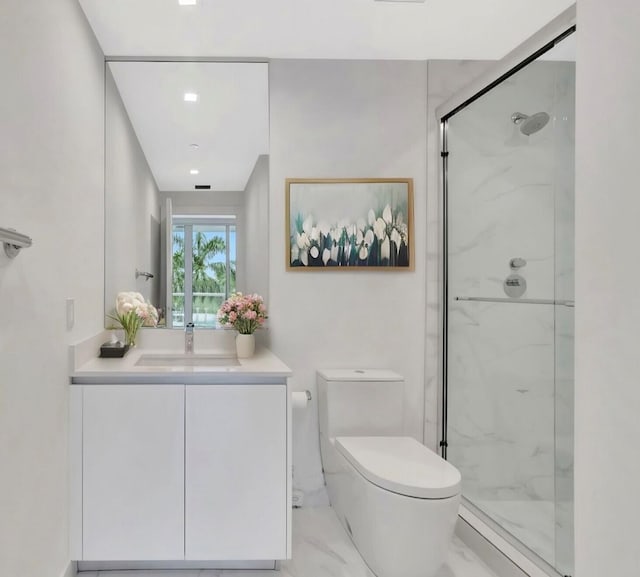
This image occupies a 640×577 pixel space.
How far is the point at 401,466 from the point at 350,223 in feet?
4.05

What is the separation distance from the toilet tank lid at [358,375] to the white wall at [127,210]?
0.96 m

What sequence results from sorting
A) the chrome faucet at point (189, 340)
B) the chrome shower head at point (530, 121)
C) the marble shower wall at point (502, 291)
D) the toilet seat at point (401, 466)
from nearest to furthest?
the toilet seat at point (401, 466) → the marble shower wall at point (502, 291) → the chrome shower head at point (530, 121) → the chrome faucet at point (189, 340)

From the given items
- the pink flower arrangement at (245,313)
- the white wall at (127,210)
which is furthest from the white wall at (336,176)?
the white wall at (127,210)

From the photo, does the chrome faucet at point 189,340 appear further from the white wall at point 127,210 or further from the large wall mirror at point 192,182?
the white wall at point 127,210

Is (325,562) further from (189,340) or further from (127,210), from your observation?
(127,210)

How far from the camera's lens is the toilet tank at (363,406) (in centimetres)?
236

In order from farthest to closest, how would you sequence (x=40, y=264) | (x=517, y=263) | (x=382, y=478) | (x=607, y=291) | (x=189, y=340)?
(x=189, y=340), (x=517, y=263), (x=382, y=478), (x=40, y=264), (x=607, y=291)

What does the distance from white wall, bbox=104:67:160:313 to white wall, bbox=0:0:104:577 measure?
34 centimetres

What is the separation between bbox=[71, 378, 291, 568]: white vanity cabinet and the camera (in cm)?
185

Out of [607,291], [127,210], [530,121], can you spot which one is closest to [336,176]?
[530,121]

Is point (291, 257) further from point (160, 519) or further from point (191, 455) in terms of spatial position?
point (160, 519)

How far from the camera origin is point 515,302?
2.14 meters

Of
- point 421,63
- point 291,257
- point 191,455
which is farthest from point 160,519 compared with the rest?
point 421,63

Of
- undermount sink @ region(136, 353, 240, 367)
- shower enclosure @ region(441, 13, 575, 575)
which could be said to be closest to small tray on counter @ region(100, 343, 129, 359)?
undermount sink @ region(136, 353, 240, 367)
